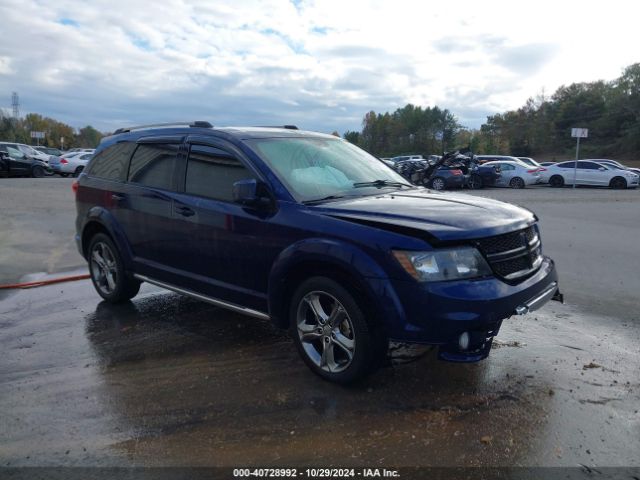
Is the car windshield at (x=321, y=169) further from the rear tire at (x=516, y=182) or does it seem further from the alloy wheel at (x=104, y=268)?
the rear tire at (x=516, y=182)

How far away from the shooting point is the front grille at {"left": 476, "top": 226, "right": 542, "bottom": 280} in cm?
379

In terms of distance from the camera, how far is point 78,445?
337cm

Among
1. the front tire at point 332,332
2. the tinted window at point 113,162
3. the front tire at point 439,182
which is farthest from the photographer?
the front tire at point 439,182

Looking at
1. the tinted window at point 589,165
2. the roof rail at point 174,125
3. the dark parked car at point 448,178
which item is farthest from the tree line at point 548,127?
the roof rail at point 174,125

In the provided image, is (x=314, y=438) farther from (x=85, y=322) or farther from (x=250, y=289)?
(x=85, y=322)

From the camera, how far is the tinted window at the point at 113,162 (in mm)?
6008

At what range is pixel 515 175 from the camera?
2906 centimetres

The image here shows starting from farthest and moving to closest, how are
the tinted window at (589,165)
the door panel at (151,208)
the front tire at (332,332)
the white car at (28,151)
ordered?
1. the white car at (28,151)
2. the tinted window at (589,165)
3. the door panel at (151,208)
4. the front tire at (332,332)

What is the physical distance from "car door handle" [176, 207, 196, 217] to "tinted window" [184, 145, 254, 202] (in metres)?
0.16

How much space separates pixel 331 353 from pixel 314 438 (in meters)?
0.80

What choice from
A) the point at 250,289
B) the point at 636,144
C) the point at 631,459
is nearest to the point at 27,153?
→ the point at 250,289

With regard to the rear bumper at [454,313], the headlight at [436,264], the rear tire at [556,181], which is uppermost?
the headlight at [436,264]

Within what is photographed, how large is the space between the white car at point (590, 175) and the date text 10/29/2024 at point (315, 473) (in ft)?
99.8

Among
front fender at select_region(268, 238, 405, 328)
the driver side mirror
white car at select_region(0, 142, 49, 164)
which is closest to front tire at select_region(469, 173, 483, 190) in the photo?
white car at select_region(0, 142, 49, 164)
